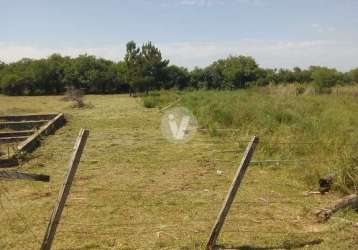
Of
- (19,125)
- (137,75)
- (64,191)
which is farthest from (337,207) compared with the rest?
(137,75)

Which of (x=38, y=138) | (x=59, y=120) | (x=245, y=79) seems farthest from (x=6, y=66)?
(x=38, y=138)

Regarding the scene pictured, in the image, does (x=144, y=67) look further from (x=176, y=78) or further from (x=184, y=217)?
(x=184, y=217)

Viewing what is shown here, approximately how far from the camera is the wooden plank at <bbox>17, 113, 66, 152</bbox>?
9.90 m

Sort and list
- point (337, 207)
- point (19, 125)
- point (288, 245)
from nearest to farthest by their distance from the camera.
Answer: point (288, 245)
point (337, 207)
point (19, 125)

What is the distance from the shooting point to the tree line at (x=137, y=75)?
43125 millimetres

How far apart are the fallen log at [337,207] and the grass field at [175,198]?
10 centimetres

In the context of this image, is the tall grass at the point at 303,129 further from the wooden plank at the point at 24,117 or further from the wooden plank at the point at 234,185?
the wooden plank at the point at 24,117

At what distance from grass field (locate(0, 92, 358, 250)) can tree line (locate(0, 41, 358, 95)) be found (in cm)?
3229

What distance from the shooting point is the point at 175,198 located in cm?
647

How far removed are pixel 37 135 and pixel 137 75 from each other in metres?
30.8

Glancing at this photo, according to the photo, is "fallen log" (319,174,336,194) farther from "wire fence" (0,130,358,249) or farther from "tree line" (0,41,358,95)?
"tree line" (0,41,358,95)

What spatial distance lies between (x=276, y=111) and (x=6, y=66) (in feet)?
161

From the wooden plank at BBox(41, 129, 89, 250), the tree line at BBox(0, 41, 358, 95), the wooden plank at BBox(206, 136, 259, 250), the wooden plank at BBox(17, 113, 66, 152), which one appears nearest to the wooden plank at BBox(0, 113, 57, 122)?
the wooden plank at BBox(17, 113, 66, 152)

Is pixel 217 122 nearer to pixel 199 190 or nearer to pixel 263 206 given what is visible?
pixel 199 190
